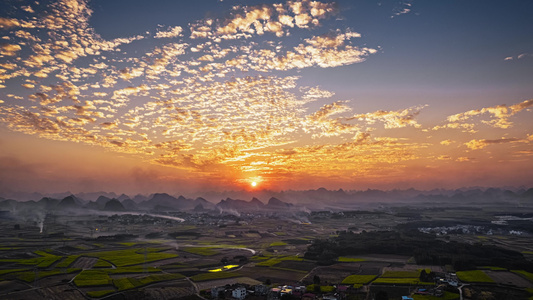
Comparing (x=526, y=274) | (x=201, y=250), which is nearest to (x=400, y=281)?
(x=526, y=274)

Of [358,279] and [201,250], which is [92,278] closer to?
[201,250]

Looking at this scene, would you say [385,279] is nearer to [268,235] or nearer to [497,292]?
[497,292]

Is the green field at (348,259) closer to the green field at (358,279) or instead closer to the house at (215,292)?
the green field at (358,279)

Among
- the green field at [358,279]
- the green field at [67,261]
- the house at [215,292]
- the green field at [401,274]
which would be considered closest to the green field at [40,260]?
the green field at [67,261]

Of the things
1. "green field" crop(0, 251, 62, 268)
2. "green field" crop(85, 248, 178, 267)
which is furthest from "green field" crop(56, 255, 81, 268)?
"green field" crop(85, 248, 178, 267)

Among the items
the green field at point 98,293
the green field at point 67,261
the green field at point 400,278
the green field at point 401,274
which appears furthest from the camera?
the green field at point 67,261

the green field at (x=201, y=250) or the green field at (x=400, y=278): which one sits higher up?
the green field at (x=400, y=278)

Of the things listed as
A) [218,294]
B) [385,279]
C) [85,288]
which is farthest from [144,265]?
[385,279]
